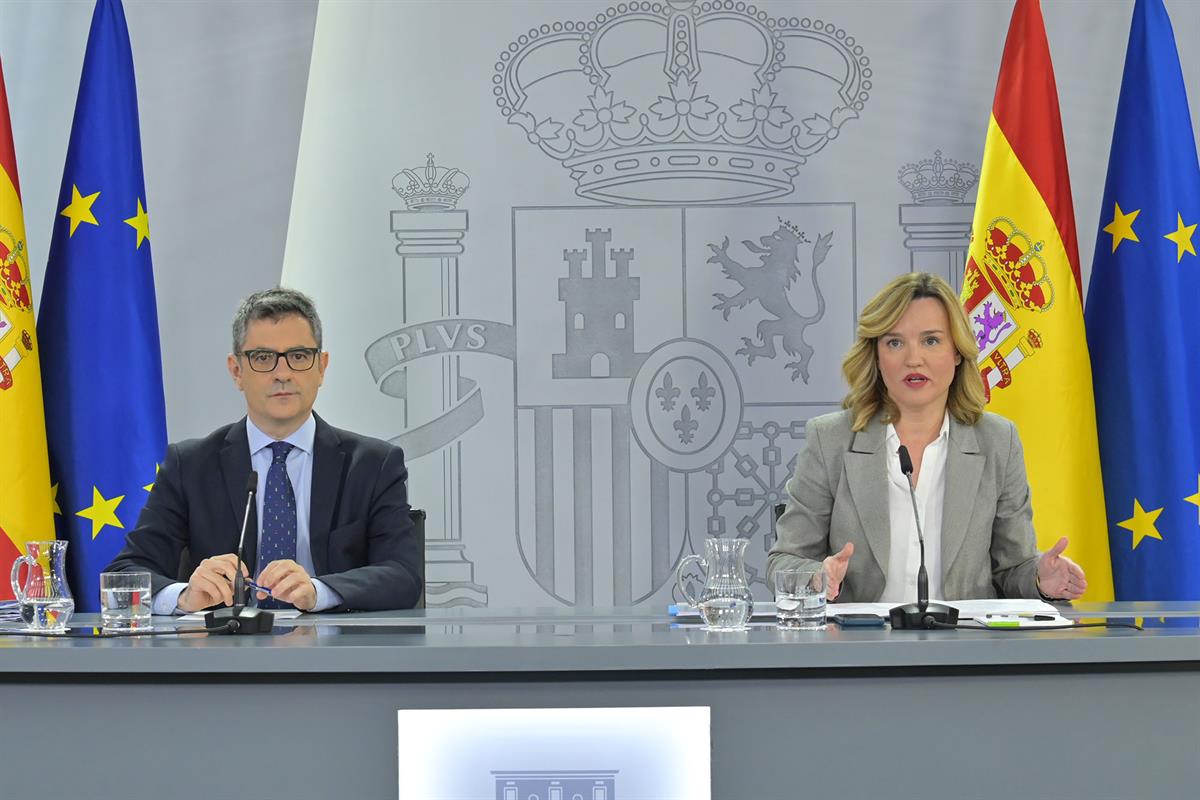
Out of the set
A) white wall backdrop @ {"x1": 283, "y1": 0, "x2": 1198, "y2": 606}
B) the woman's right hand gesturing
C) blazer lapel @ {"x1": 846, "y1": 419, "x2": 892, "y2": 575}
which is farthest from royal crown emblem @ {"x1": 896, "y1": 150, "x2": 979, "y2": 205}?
the woman's right hand gesturing

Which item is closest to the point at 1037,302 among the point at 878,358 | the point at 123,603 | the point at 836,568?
the point at 878,358

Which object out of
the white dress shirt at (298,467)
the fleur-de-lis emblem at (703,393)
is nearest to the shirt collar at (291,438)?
the white dress shirt at (298,467)

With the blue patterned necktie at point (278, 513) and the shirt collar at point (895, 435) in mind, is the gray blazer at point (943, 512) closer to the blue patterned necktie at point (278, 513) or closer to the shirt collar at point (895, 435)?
the shirt collar at point (895, 435)

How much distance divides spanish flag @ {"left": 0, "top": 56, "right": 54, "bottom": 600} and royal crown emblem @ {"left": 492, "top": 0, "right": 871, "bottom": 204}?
1.56 m

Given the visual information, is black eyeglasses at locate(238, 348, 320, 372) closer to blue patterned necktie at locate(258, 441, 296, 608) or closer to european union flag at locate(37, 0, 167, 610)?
blue patterned necktie at locate(258, 441, 296, 608)

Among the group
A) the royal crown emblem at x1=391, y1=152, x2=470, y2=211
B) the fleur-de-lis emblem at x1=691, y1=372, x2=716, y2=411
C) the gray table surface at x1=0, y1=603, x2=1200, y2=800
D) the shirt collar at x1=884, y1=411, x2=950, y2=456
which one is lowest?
the gray table surface at x1=0, y1=603, x2=1200, y2=800

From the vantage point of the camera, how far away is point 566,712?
1742 millimetres

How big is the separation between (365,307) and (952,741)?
2.70 metres

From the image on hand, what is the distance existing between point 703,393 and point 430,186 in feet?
3.73

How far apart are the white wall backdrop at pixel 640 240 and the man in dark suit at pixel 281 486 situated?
1146mm

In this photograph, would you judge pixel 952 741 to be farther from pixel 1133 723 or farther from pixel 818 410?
pixel 818 410

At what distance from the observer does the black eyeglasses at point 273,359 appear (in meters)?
2.76

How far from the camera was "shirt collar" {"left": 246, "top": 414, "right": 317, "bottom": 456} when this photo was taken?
276 centimetres

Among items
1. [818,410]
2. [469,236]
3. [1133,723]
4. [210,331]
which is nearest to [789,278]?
[818,410]
